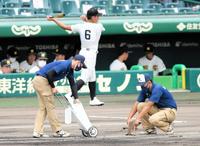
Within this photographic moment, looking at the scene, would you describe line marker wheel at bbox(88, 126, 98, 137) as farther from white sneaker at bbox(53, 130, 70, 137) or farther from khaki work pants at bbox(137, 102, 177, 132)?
khaki work pants at bbox(137, 102, 177, 132)

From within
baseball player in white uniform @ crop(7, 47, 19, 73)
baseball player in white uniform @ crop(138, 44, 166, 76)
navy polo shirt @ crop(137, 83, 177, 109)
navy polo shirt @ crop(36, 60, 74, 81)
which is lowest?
baseball player in white uniform @ crop(138, 44, 166, 76)

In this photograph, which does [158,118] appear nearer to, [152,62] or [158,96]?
[158,96]

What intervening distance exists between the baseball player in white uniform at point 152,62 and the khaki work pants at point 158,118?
9.40 meters

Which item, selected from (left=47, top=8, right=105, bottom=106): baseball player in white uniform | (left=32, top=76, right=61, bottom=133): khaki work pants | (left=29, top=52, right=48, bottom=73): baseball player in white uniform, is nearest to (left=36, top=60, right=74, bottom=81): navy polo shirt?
(left=32, top=76, right=61, bottom=133): khaki work pants

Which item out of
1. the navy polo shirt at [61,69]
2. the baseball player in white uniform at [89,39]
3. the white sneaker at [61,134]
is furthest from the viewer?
the baseball player in white uniform at [89,39]

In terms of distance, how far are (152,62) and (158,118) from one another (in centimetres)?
1002

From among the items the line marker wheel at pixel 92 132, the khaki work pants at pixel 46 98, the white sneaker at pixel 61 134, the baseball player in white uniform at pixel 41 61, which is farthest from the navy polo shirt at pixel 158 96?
the baseball player in white uniform at pixel 41 61

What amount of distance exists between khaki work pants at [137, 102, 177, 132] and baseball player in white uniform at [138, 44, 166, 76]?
9400 mm

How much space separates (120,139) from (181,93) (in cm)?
955

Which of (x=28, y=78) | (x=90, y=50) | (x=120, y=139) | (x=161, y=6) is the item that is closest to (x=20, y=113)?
(x=90, y=50)

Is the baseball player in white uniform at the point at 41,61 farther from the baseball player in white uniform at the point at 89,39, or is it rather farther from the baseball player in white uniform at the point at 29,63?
the baseball player in white uniform at the point at 89,39

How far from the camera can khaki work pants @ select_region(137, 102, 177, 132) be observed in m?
12.1

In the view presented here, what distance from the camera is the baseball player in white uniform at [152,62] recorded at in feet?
72.0

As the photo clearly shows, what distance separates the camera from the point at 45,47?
75.7 ft
